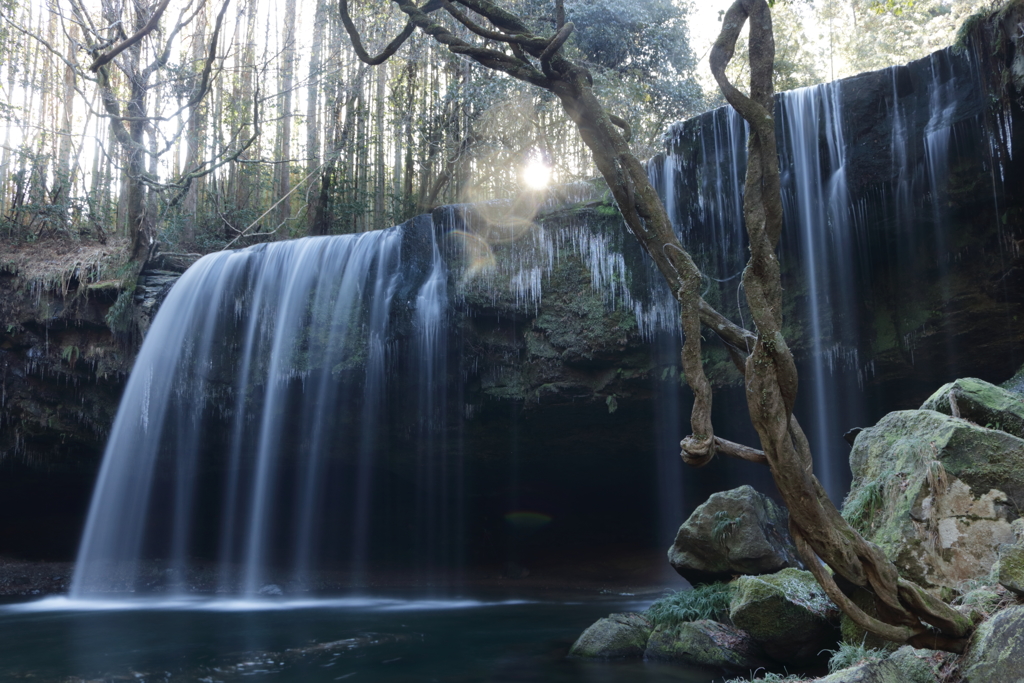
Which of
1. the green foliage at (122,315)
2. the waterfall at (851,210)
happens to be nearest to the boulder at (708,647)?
the waterfall at (851,210)

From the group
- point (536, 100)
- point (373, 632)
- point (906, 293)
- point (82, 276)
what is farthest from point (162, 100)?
point (906, 293)

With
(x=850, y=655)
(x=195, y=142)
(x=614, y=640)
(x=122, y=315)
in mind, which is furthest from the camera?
(x=195, y=142)

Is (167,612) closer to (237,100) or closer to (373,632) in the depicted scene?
(373,632)

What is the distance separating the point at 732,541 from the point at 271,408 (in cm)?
732

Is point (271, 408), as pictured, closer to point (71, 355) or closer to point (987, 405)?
point (71, 355)

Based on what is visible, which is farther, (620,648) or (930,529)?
(620,648)

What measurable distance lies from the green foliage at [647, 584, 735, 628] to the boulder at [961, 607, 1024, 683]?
3.44 meters

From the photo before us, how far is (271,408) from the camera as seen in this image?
37.0ft

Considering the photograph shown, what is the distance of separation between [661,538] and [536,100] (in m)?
9.60

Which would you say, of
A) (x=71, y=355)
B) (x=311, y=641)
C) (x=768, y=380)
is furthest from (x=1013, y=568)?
(x=71, y=355)

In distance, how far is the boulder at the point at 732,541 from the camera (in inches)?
262

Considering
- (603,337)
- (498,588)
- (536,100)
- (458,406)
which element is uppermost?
(536,100)

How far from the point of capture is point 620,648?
20.7ft

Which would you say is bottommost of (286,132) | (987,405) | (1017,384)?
(987,405)
